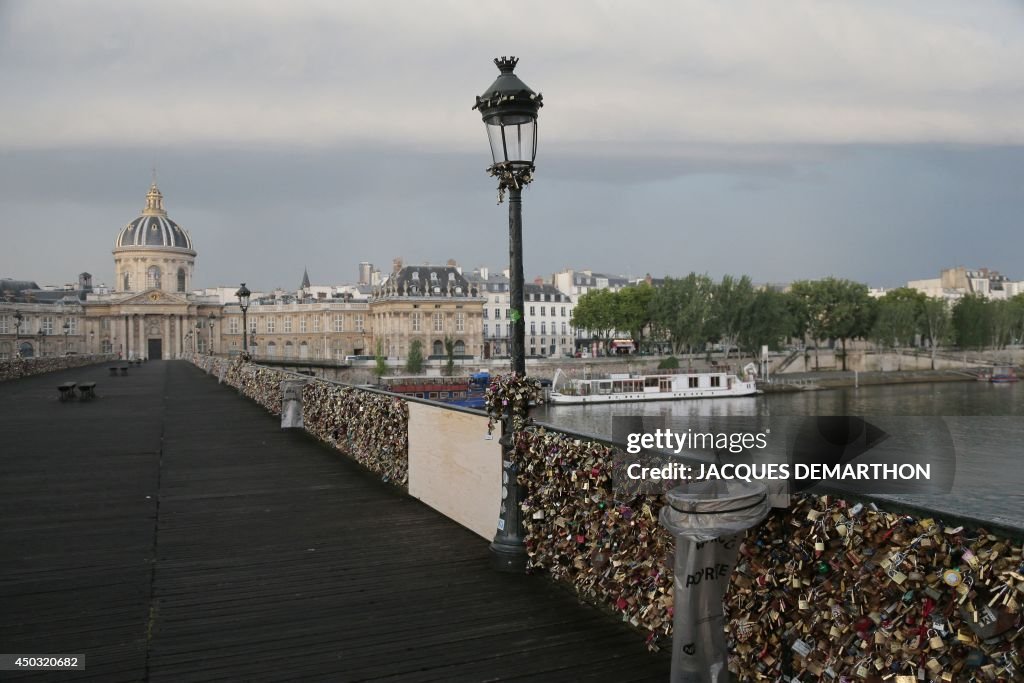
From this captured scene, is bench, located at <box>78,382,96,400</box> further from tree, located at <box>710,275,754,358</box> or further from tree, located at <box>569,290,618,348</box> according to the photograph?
tree, located at <box>569,290,618,348</box>

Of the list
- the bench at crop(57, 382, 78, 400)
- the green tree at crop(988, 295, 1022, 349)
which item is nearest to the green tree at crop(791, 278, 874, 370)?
the green tree at crop(988, 295, 1022, 349)

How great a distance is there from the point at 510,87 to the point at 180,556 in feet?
16.6

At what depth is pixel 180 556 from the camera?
25.4 ft

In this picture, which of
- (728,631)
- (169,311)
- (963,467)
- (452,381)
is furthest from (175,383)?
(169,311)

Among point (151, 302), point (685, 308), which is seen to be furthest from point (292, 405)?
point (151, 302)

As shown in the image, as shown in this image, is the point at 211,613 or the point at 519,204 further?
the point at 519,204

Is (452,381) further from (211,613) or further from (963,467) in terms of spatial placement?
(211,613)

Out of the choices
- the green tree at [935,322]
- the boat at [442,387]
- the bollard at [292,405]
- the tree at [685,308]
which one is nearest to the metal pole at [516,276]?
the bollard at [292,405]

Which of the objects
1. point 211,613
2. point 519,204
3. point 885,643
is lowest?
point 211,613

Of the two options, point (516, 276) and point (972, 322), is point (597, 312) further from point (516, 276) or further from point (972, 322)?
point (516, 276)

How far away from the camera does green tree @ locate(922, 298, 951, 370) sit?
328 ft

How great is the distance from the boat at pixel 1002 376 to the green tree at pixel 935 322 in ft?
26.6

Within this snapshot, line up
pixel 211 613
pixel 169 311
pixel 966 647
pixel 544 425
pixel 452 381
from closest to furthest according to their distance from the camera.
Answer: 1. pixel 966 647
2. pixel 211 613
3. pixel 544 425
4. pixel 452 381
5. pixel 169 311

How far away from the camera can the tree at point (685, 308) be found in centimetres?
8588
